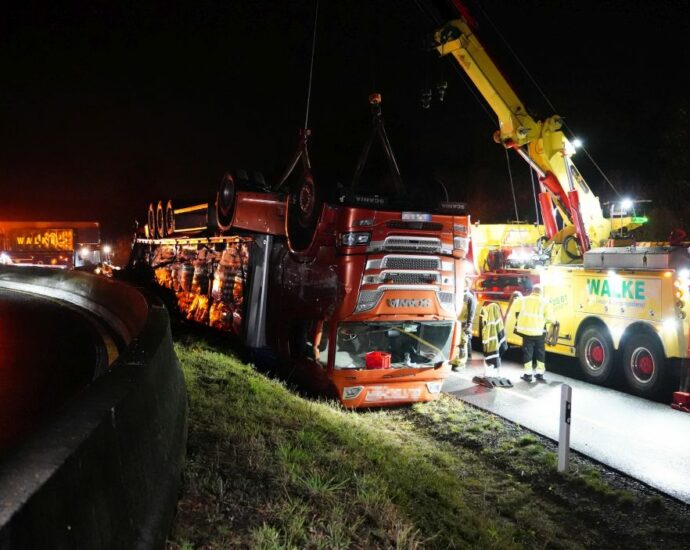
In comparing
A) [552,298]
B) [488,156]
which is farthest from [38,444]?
[488,156]

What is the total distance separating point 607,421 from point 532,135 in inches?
258

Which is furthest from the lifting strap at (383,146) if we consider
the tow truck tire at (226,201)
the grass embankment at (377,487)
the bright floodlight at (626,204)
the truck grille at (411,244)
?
the bright floodlight at (626,204)

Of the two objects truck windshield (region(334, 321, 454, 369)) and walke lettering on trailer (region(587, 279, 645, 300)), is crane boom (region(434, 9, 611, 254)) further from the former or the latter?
truck windshield (region(334, 321, 454, 369))

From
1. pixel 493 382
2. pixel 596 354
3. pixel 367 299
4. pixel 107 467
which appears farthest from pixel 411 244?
pixel 107 467

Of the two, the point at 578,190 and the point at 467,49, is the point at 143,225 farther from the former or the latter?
the point at 578,190

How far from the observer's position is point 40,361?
8453 mm

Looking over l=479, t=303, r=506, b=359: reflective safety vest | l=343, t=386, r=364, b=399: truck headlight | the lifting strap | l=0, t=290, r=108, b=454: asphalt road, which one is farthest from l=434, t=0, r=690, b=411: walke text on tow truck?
l=0, t=290, r=108, b=454: asphalt road

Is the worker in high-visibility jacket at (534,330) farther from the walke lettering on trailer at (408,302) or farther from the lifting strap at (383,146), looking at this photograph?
the lifting strap at (383,146)

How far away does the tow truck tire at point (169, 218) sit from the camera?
14.1m

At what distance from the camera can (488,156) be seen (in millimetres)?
39000

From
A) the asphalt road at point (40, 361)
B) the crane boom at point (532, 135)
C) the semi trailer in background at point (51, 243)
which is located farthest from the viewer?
the semi trailer in background at point (51, 243)

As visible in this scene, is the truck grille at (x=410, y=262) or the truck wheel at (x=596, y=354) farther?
the truck wheel at (x=596, y=354)

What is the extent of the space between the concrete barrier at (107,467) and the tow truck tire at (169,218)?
1028 centimetres

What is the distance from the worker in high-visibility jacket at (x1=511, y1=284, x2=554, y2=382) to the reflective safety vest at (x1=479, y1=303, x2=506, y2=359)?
370 mm
